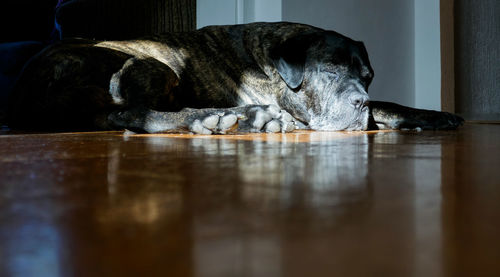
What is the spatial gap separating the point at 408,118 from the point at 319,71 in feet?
1.75

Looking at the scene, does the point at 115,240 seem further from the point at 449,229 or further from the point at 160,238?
the point at 449,229

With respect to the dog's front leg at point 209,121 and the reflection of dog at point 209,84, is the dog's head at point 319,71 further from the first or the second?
the dog's front leg at point 209,121

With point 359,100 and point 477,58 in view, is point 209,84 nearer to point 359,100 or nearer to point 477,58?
point 359,100

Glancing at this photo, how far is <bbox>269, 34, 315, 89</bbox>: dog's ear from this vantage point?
2369 mm

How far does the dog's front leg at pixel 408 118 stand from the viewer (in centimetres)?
208

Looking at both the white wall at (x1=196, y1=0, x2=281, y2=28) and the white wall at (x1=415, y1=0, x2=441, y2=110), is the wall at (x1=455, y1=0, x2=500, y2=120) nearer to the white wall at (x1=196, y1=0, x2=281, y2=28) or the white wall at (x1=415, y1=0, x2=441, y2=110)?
the white wall at (x1=415, y1=0, x2=441, y2=110)

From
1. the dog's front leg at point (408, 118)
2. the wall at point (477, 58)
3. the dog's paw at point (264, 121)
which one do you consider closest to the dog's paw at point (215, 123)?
the dog's paw at point (264, 121)

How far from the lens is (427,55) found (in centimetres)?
450

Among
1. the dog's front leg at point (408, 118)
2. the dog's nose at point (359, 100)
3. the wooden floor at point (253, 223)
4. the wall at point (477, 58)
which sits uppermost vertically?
the wall at point (477, 58)

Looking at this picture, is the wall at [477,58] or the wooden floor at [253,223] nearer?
the wooden floor at [253,223]

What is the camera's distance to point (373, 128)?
226 cm

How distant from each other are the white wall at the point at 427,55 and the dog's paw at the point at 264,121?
313 cm

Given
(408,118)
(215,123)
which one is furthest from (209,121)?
(408,118)

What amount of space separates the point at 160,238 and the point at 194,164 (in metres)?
0.44
